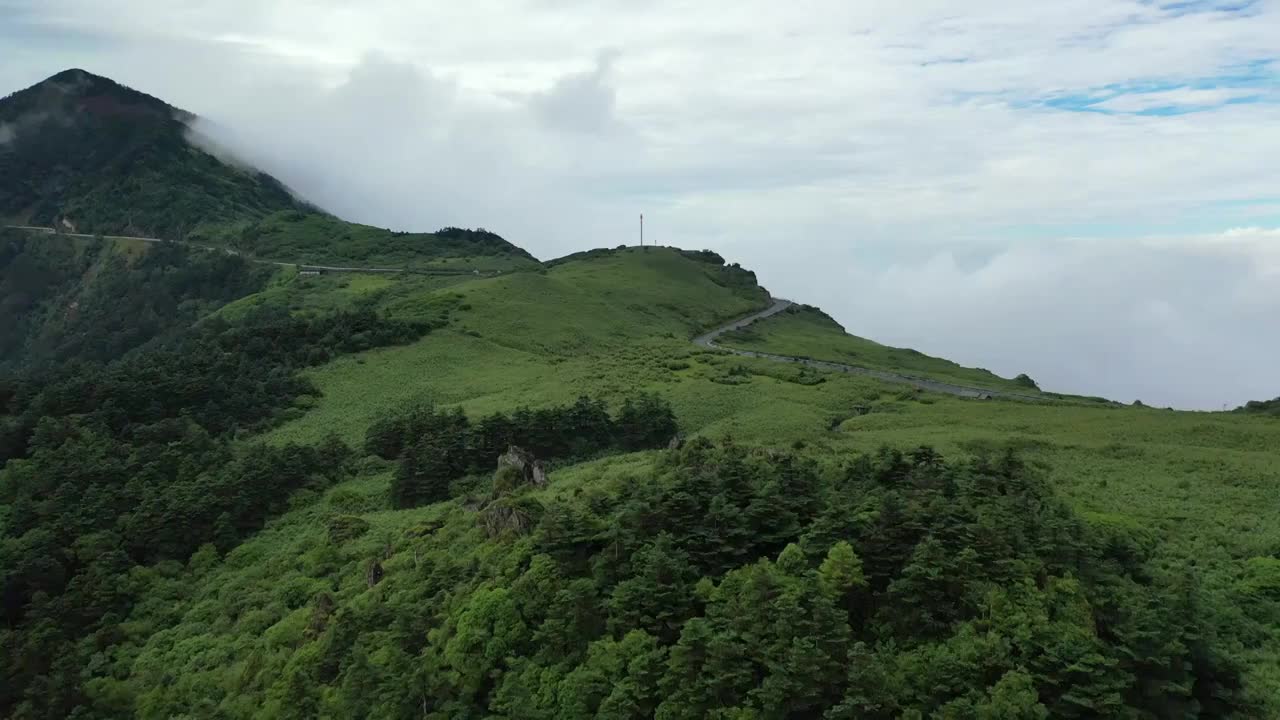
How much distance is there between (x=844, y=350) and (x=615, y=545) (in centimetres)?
11505

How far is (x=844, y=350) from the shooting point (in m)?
147

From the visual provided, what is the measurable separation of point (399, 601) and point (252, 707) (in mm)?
8484

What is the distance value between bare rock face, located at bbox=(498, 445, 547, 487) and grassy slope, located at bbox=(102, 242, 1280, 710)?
1.51 metres

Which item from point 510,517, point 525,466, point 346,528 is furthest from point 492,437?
point 510,517

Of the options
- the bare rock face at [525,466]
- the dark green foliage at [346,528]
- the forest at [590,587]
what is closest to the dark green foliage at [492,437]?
the forest at [590,587]

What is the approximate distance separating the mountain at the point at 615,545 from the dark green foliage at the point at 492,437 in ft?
0.84

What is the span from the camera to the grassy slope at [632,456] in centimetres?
4416

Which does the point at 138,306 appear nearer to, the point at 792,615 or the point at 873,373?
the point at 873,373

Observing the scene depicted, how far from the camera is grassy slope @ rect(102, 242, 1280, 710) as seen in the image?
145 ft

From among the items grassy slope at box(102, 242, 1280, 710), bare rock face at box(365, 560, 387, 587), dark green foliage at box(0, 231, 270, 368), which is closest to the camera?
grassy slope at box(102, 242, 1280, 710)

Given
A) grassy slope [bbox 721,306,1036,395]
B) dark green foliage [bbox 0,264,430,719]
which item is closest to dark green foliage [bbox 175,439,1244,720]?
dark green foliage [bbox 0,264,430,719]

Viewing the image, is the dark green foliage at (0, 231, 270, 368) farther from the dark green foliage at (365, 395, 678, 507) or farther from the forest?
the dark green foliage at (365, 395, 678, 507)

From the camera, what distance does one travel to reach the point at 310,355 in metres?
109

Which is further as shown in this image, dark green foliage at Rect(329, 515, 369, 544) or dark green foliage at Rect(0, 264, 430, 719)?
dark green foliage at Rect(329, 515, 369, 544)
